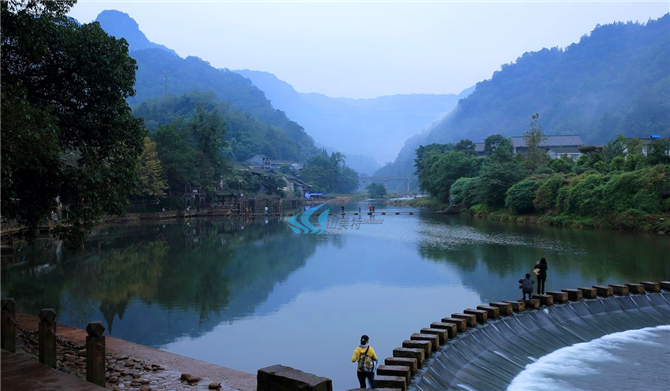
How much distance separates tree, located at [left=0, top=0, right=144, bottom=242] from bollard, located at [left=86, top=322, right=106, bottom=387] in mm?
5095

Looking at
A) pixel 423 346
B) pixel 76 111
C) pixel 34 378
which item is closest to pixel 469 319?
pixel 423 346

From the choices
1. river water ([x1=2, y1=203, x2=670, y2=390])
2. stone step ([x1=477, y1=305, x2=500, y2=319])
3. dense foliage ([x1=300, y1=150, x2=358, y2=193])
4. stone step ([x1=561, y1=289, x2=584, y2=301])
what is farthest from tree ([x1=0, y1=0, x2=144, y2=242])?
dense foliage ([x1=300, y1=150, x2=358, y2=193])

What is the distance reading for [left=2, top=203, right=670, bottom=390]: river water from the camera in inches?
549

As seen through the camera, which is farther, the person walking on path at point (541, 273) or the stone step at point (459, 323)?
the person walking on path at point (541, 273)

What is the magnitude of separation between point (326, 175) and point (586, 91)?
8508 cm

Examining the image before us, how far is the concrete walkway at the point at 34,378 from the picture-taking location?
753 centimetres

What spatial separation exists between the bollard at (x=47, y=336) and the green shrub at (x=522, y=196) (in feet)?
Answer: 150

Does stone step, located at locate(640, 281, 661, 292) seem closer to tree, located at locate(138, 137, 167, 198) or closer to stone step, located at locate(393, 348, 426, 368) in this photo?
stone step, located at locate(393, 348, 426, 368)

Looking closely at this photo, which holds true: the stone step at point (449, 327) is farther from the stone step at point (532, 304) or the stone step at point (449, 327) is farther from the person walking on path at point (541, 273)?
the person walking on path at point (541, 273)

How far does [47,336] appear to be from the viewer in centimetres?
823

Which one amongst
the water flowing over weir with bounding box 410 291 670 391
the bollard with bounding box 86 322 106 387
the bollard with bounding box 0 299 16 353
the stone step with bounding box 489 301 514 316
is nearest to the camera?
the bollard with bounding box 86 322 106 387

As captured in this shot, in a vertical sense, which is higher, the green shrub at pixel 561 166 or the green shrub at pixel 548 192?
the green shrub at pixel 561 166

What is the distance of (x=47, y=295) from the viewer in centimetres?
1817

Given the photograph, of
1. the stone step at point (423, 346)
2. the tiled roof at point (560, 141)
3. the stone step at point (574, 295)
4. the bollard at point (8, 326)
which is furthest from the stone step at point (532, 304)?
the tiled roof at point (560, 141)
